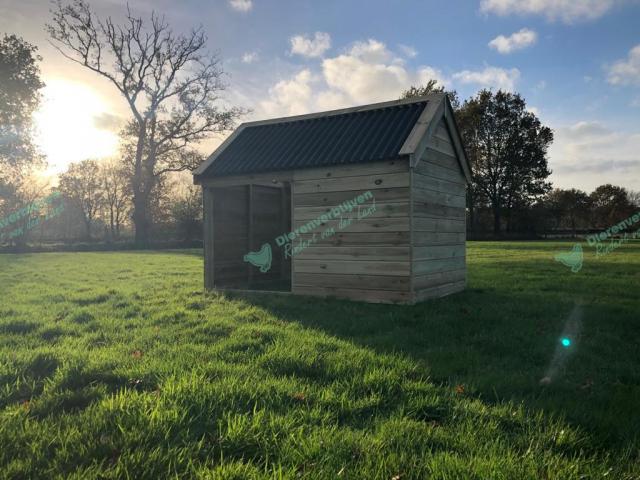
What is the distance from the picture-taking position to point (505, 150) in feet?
159

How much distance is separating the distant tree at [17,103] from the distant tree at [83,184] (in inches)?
895

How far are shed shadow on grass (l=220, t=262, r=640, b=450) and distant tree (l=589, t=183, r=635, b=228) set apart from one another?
209 feet

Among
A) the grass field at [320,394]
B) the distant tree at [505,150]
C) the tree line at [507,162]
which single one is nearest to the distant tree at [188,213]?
the tree line at [507,162]

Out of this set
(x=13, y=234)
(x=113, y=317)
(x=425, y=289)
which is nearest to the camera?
(x=113, y=317)

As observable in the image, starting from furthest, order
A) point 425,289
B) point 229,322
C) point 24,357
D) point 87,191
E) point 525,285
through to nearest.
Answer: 1. point 87,191
2. point 525,285
3. point 425,289
4. point 229,322
5. point 24,357

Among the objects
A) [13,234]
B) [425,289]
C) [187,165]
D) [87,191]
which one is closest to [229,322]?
[425,289]

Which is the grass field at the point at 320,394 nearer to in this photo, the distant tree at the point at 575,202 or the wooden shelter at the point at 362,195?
the wooden shelter at the point at 362,195

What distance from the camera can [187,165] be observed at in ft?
112

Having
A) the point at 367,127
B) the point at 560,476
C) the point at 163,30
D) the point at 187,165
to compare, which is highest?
the point at 163,30

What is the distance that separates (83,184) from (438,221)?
57.8 metres

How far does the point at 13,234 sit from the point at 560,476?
58.4m

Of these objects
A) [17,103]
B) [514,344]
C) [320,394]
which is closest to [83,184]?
[17,103]

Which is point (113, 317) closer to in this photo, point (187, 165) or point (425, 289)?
point (425, 289)

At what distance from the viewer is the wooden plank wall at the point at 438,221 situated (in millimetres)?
8641
